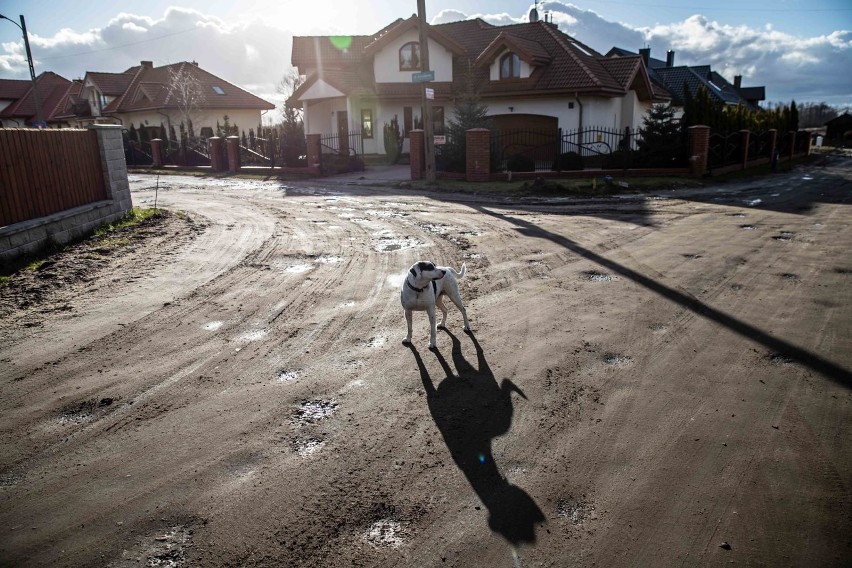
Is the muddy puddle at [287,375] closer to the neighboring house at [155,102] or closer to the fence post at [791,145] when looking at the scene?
the fence post at [791,145]

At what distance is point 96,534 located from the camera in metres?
3.15

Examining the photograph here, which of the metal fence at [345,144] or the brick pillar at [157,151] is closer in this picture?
the metal fence at [345,144]

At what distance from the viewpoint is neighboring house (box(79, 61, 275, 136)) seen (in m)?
39.8

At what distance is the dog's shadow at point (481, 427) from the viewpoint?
3.21 metres

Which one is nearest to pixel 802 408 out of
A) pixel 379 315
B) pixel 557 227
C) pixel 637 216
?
pixel 379 315

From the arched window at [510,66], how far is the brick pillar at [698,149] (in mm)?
9913

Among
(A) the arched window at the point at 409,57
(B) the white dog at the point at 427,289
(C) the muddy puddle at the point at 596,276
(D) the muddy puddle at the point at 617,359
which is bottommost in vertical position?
(D) the muddy puddle at the point at 617,359

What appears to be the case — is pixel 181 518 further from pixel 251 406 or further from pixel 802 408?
pixel 802 408

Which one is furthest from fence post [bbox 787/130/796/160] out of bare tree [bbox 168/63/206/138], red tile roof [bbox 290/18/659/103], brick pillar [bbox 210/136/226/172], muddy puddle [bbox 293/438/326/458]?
bare tree [bbox 168/63/206/138]

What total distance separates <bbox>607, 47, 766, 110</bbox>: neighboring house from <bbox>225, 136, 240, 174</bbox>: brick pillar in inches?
1051

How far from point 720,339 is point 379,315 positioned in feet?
11.8

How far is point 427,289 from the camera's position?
532cm

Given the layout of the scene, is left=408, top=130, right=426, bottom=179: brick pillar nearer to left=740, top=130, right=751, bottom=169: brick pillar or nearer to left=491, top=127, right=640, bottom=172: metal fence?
left=491, top=127, right=640, bottom=172: metal fence

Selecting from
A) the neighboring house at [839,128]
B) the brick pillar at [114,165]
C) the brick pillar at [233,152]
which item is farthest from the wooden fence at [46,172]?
A: the neighboring house at [839,128]
